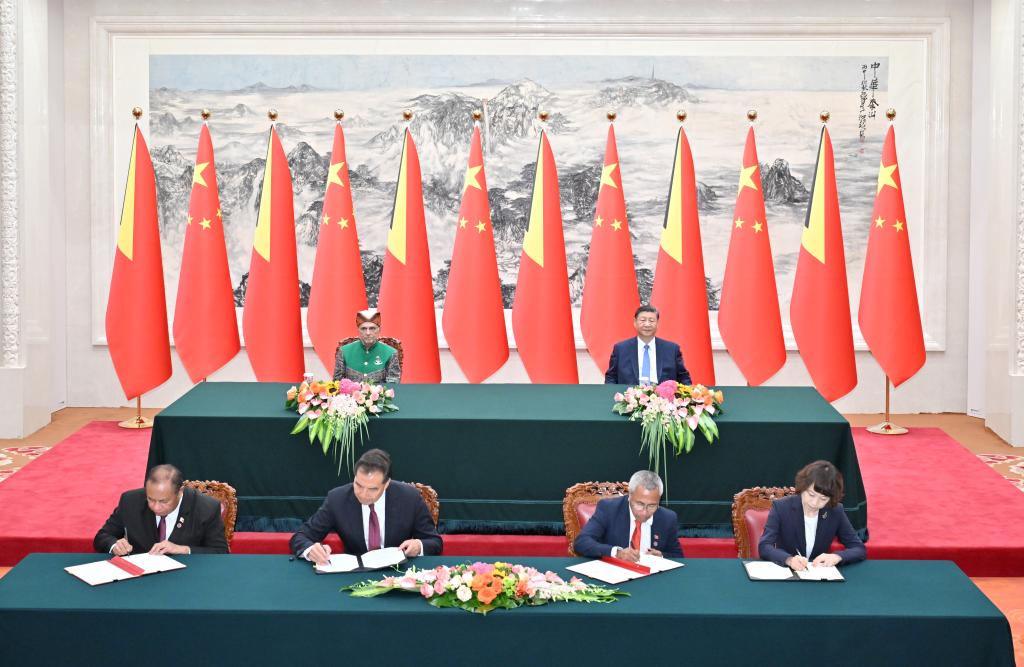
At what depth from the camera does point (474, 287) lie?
29.0 feet

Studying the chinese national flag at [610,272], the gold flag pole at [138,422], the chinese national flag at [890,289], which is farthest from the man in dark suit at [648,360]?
the gold flag pole at [138,422]

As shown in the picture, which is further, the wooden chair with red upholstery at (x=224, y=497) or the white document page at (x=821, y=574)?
the wooden chair with red upholstery at (x=224, y=497)

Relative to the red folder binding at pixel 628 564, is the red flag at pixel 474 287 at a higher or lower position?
higher

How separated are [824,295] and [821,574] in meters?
5.22

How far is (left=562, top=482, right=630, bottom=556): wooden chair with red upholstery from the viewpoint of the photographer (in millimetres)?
4656

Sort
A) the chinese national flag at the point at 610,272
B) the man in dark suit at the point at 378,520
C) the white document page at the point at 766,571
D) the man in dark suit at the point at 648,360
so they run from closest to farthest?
the white document page at the point at 766,571
the man in dark suit at the point at 378,520
the man in dark suit at the point at 648,360
the chinese national flag at the point at 610,272

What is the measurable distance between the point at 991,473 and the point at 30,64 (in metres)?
8.18

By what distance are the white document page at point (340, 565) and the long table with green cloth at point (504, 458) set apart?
1.84m

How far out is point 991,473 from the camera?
24.5ft

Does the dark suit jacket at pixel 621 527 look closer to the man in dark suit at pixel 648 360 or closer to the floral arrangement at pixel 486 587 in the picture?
the floral arrangement at pixel 486 587

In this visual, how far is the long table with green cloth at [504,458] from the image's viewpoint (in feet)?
19.1

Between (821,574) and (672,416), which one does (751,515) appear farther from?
(672,416)

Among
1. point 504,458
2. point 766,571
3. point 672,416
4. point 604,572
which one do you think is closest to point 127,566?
point 604,572

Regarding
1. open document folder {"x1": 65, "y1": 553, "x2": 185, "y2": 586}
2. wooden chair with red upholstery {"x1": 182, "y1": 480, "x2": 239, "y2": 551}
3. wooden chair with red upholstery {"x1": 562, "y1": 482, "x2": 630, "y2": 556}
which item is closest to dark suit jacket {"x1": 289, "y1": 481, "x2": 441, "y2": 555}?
wooden chair with red upholstery {"x1": 182, "y1": 480, "x2": 239, "y2": 551}
